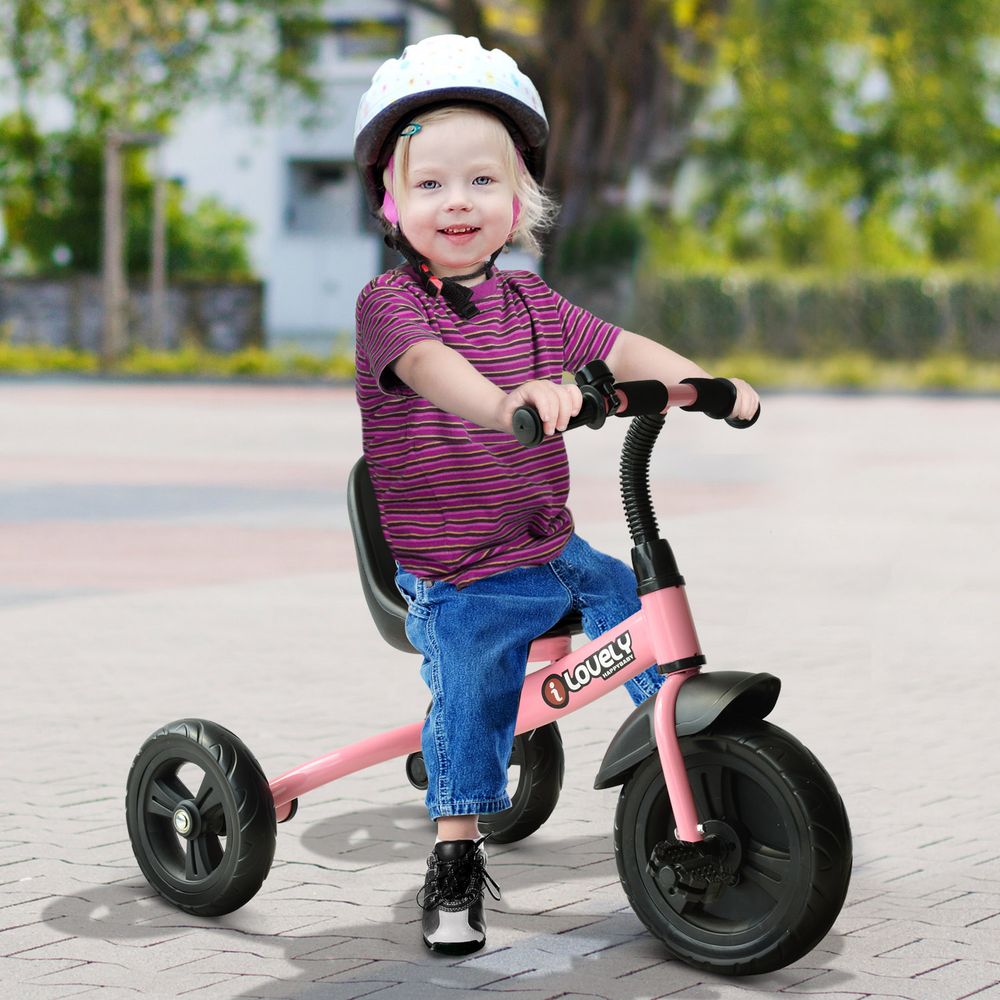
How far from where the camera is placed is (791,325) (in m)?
41.2

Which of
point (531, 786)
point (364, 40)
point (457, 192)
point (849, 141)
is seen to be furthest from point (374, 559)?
point (364, 40)

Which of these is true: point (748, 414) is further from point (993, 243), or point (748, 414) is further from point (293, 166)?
point (293, 166)

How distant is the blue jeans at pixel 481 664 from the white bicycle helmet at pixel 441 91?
0.85m

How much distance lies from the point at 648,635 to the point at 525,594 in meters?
0.29

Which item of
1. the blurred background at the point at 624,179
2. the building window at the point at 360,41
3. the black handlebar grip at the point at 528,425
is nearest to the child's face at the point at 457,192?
the black handlebar grip at the point at 528,425

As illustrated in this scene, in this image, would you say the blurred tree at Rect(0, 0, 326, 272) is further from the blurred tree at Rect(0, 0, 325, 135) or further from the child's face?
the child's face

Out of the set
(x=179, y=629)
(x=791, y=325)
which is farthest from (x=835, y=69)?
(x=179, y=629)

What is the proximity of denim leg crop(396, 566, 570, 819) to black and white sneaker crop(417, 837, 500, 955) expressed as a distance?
0.09m

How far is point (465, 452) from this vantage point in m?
3.80

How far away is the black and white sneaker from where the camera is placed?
3.81 m

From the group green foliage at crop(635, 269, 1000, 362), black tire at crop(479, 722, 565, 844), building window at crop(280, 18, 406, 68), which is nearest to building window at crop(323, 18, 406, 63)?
building window at crop(280, 18, 406, 68)

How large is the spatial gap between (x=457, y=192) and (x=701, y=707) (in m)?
1.08

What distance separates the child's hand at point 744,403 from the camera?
3.69 meters

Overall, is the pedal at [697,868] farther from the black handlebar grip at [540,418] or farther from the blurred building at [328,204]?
the blurred building at [328,204]
